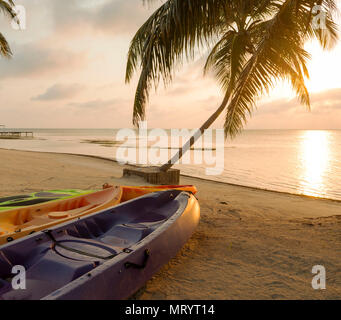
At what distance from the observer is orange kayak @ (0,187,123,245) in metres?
3.09

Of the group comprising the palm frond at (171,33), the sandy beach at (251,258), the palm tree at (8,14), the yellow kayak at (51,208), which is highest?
the palm tree at (8,14)

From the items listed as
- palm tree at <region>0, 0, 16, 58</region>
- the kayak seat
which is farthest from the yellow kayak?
palm tree at <region>0, 0, 16, 58</region>

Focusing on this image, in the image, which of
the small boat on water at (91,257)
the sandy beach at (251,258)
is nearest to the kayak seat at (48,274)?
the small boat on water at (91,257)

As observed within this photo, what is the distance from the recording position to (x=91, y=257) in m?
2.43

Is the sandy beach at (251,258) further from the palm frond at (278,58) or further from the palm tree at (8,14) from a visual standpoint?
the palm tree at (8,14)

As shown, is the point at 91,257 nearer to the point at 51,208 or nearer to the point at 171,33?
the point at 51,208

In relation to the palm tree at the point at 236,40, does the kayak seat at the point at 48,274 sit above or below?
below

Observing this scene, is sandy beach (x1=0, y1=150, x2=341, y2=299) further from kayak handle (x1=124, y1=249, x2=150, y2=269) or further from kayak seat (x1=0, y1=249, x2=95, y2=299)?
kayak seat (x1=0, y1=249, x2=95, y2=299)

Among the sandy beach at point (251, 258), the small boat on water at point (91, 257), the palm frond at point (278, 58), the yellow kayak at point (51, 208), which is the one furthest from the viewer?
the palm frond at point (278, 58)

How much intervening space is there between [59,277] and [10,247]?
1.85 feet

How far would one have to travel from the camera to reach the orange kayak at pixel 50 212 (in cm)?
309

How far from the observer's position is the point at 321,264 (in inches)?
116

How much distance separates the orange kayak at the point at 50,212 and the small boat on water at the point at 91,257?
13.6 inches

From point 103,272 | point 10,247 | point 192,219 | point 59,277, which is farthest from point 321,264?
point 10,247
